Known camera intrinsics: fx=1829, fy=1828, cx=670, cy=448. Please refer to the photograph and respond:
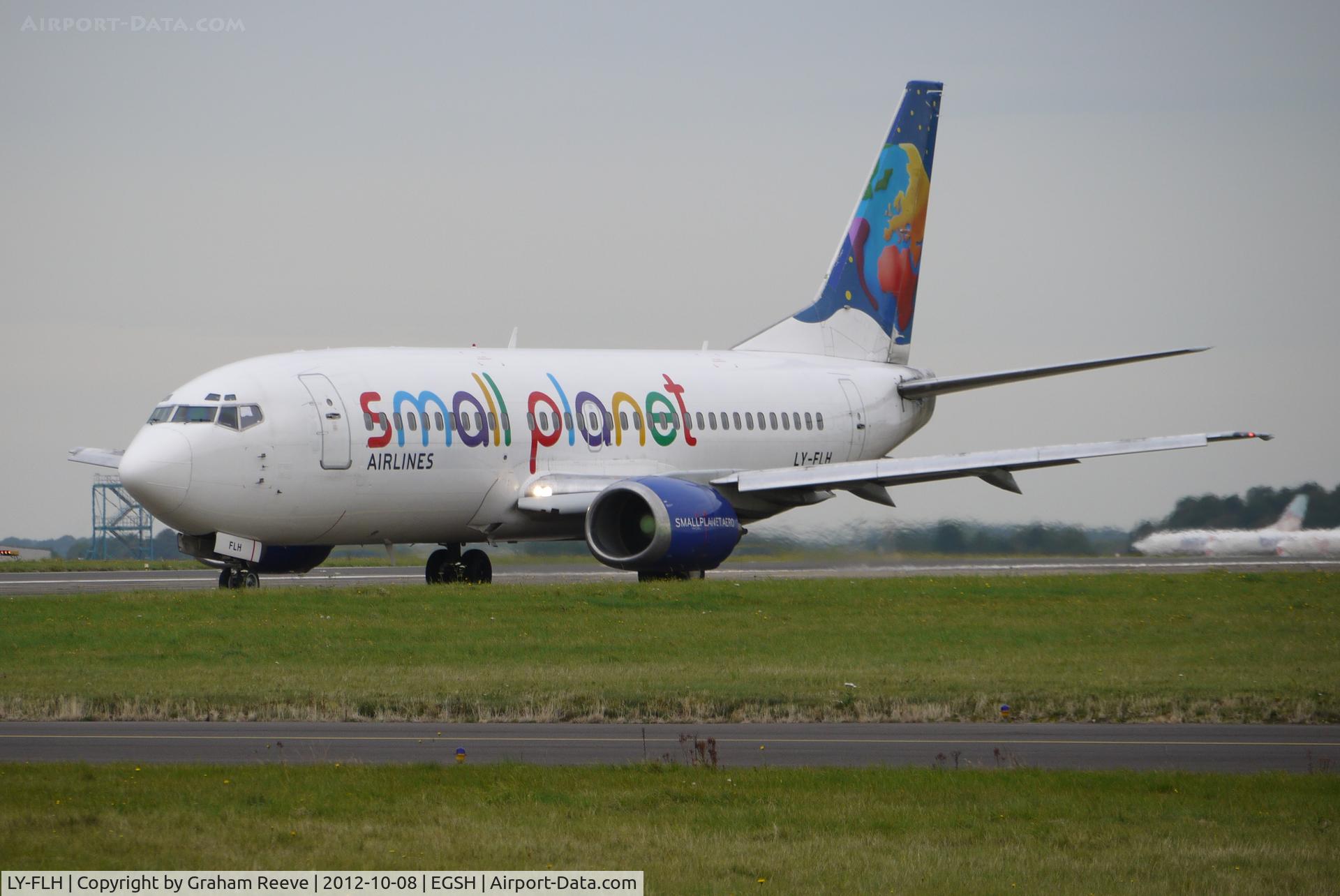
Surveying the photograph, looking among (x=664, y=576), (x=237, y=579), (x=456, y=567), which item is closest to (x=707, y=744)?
(x=237, y=579)

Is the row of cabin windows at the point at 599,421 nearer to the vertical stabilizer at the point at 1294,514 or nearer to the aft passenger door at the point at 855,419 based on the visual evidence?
the aft passenger door at the point at 855,419

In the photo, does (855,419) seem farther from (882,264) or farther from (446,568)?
(446,568)

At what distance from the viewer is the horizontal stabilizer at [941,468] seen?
109ft

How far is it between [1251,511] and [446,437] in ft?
63.3

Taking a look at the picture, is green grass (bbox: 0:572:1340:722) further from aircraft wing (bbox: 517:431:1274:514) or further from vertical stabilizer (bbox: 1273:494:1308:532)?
vertical stabilizer (bbox: 1273:494:1308:532)

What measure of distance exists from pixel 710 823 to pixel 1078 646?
13078 millimetres

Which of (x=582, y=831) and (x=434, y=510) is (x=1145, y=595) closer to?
(x=434, y=510)

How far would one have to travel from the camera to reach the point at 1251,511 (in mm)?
41344

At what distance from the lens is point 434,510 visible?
33.1 metres

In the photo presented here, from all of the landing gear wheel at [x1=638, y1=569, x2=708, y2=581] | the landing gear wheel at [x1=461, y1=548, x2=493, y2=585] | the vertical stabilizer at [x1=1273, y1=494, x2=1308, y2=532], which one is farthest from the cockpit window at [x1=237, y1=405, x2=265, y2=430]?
the vertical stabilizer at [x1=1273, y1=494, x2=1308, y2=532]

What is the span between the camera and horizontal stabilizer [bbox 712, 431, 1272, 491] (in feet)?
109

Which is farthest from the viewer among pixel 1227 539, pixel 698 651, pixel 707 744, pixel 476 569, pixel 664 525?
pixel 1227 539

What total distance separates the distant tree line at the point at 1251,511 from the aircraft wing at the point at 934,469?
839 centimetres

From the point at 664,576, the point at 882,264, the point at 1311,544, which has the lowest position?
the point at 664,576
